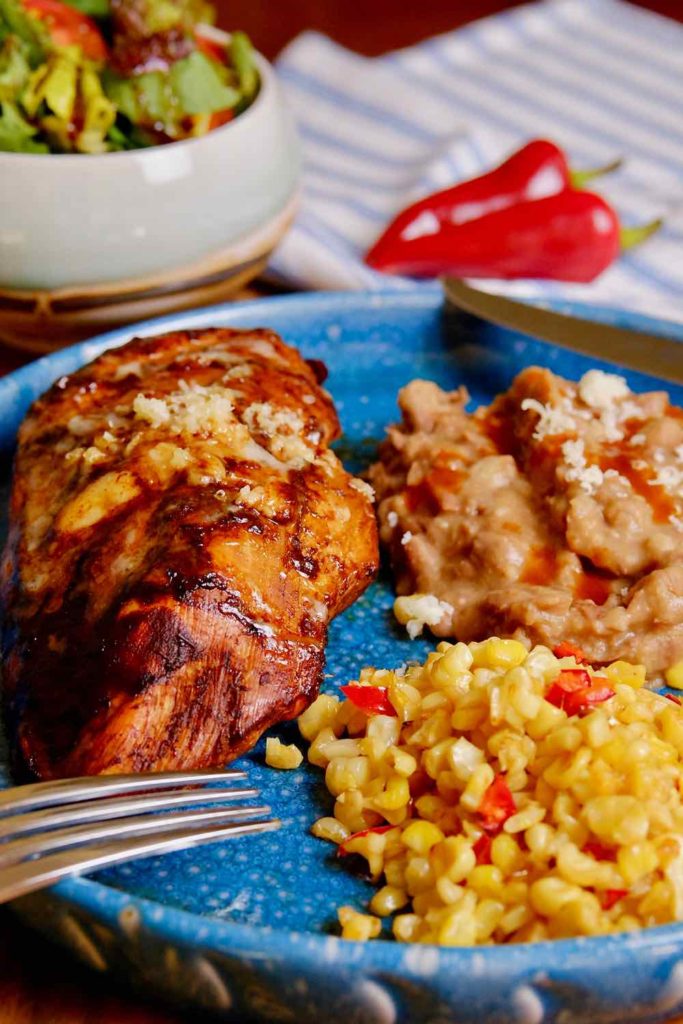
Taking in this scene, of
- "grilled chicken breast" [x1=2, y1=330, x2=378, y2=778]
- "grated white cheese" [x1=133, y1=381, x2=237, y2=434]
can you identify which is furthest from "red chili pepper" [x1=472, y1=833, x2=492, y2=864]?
"grated white cheese" [x1=133, y1=381, x2=237, y2=434]

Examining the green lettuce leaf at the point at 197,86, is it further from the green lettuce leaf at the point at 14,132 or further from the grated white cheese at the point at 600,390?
the grated white cheese at the point at 600,390

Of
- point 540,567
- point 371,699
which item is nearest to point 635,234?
point 540,567

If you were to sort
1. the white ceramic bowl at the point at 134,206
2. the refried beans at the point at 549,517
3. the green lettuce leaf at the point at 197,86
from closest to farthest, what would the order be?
the refried beans at the point at 549,517 < the white ceramic bowl at the point at 134,206 < the green lettuce leaf at the point at 197,86

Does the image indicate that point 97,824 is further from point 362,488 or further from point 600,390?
point 600,390

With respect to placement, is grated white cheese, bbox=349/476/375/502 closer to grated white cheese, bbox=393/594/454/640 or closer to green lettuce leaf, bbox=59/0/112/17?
grated white cheese, bbox=393/594/454/640

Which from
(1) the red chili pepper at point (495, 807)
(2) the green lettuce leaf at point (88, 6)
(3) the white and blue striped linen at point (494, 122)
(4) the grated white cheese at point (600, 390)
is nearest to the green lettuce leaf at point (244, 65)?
(2) the green lettuce leaf at point (88, 6)

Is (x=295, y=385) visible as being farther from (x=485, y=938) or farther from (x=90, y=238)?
(x=485, y=938)
